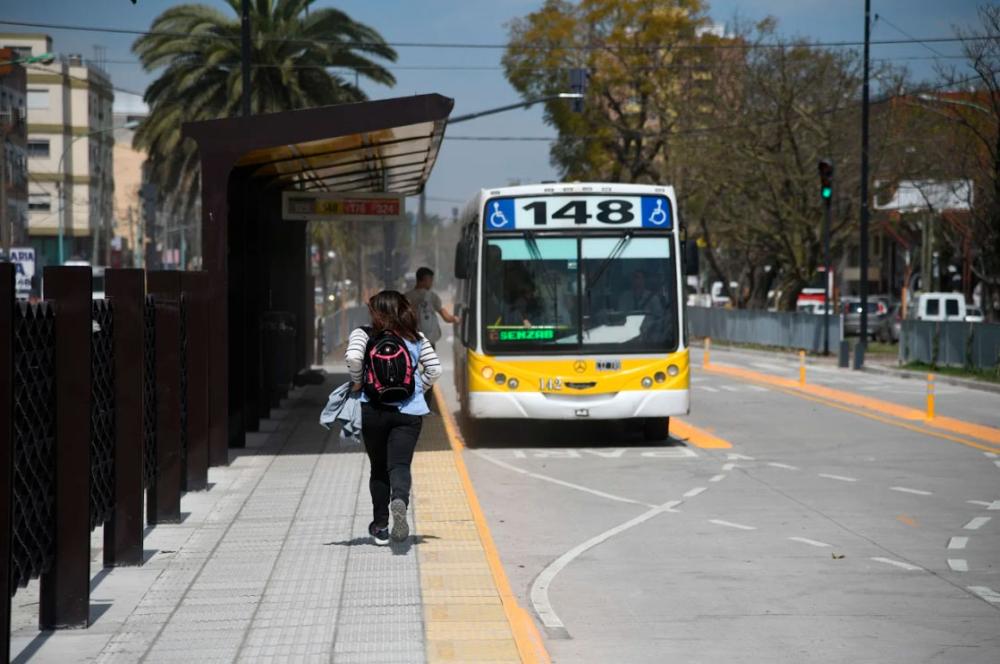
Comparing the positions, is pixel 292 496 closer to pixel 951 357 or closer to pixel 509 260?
pixel 509 260

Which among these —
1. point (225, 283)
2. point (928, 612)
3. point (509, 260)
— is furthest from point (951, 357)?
point (928, 612)

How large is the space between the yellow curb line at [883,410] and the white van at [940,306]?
18754 millimetres

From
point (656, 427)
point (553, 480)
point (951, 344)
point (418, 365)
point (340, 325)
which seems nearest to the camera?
point (418, 365)

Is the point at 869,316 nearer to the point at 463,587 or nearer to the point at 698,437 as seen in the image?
the point at 698,437

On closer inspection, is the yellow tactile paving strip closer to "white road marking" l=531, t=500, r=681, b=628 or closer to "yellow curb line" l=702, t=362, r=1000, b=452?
"white road marking" l=531, t=500, r=681, b=628

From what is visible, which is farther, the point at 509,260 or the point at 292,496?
the point at 509,260

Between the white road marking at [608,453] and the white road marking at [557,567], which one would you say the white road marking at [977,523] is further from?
the white road marking at [608,453]

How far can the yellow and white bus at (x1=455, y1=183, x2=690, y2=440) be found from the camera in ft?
58.8

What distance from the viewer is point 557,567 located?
1002cm

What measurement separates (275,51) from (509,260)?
1737 centimetres

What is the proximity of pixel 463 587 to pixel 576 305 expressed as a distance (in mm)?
9509

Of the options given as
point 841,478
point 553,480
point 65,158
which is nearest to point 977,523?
point 841,478

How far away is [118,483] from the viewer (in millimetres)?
9492

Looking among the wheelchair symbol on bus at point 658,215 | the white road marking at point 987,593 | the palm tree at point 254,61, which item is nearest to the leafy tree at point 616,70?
the palm tree at point 254,61
